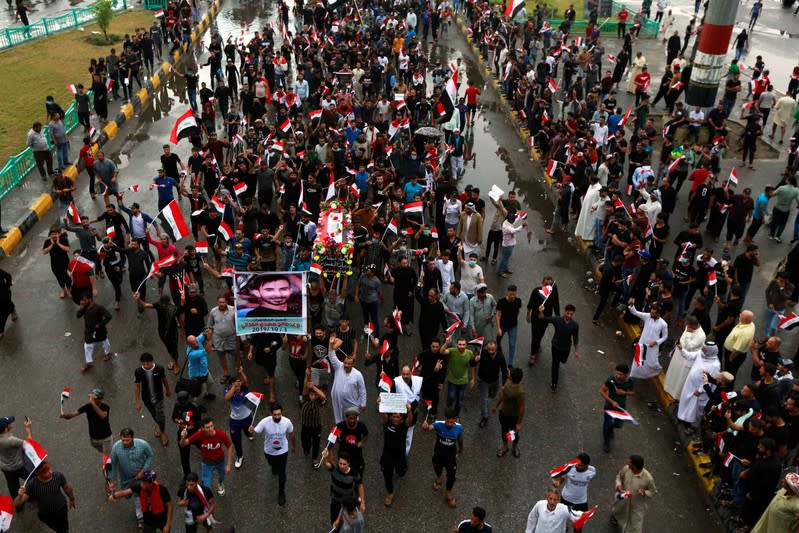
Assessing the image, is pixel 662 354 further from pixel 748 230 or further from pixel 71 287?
pixel 71 287

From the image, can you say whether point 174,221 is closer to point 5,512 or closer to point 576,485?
point 5,512

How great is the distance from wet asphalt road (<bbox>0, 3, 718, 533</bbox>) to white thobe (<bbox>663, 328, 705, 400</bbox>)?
56 centimetres

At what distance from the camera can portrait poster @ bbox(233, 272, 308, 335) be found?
10461 mm

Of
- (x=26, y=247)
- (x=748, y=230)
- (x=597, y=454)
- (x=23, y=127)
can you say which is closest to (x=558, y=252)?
(x=748, y=230)

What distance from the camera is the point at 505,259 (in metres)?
13.8

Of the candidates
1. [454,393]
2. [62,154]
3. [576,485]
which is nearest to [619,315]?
[454,393]

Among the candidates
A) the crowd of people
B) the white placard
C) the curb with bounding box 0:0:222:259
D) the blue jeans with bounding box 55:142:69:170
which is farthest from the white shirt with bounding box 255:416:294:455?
the blue jeans with bounding box 55:142:69:170

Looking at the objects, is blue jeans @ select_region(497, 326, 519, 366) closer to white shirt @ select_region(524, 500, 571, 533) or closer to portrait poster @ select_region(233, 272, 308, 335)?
portrait poster @ select_region(233, 272, 308, 335)

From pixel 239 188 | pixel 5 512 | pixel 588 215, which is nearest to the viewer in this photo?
pixel 5 512

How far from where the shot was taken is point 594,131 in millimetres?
17641

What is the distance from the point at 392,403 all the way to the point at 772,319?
22.7 ft

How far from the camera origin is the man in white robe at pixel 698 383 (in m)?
9.66

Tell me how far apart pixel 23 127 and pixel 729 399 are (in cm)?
2006

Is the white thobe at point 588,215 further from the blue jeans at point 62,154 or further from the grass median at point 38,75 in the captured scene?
the grass median at point 38,75
